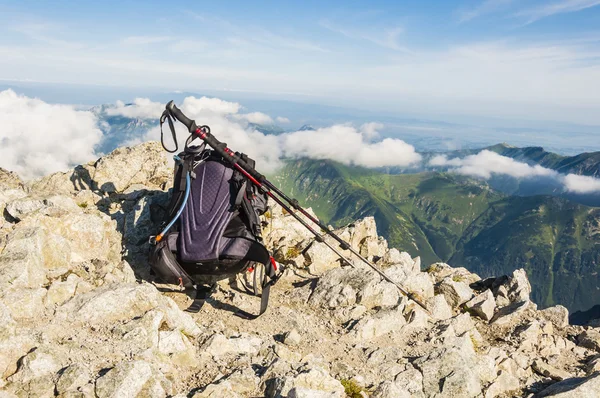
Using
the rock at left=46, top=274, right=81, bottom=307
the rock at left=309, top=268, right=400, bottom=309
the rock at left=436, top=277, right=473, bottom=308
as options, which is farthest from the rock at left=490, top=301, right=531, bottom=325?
the rock at left=46, top=274, right=81, bottom=307

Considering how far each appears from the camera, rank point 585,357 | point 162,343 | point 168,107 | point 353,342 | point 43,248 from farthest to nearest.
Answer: point 168,107
point 585,357
point 43,248
point 353,342
point 162,343

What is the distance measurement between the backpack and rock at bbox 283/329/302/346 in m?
1.22

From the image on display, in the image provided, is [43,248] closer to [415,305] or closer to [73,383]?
[73,383]

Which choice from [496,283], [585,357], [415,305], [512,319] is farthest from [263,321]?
[496,283]

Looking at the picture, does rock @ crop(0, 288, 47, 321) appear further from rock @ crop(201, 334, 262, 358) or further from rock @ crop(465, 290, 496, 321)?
rock @ crop(465, 290, 496, 321)

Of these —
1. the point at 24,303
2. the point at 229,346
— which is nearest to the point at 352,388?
the point at 229,346

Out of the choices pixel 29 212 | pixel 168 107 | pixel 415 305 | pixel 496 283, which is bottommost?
pixel 496 283

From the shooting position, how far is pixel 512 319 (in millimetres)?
11836

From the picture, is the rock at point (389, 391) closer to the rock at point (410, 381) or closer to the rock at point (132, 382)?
the rock at point (410, 381)

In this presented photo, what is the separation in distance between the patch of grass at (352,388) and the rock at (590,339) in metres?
8.74

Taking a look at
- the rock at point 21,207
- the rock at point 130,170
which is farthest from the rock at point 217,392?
the rock at point 130,170

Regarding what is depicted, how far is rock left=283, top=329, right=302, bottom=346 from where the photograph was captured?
8.67 metres

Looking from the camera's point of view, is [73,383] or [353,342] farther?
[353,342]

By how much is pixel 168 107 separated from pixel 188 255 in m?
4.64
